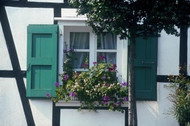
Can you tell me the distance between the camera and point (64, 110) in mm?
6102

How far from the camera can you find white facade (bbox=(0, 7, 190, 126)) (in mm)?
6074

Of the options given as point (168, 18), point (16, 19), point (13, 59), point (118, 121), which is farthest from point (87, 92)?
point (168, 18)

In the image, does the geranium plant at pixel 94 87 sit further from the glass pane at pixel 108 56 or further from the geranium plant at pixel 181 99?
the geranium plant at pixel 181 99

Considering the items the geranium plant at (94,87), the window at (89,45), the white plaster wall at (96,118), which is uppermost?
the window at (89,45)

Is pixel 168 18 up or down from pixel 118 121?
up

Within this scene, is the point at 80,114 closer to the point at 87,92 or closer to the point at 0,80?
the point at 87,92

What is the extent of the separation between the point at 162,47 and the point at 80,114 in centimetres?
191

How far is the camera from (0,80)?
611 cm

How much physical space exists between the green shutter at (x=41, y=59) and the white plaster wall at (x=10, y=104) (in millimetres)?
302

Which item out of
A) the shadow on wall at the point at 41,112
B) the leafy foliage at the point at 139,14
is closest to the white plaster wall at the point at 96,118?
the shadow on wall at the point at 41,112

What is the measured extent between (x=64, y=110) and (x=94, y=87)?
2.37 ft

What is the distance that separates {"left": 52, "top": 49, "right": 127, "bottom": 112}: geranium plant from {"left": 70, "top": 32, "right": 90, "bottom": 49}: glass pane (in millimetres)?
457

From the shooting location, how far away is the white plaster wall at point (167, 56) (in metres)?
6.10

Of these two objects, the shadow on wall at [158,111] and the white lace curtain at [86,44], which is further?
the white lace curtain at [86,44]
